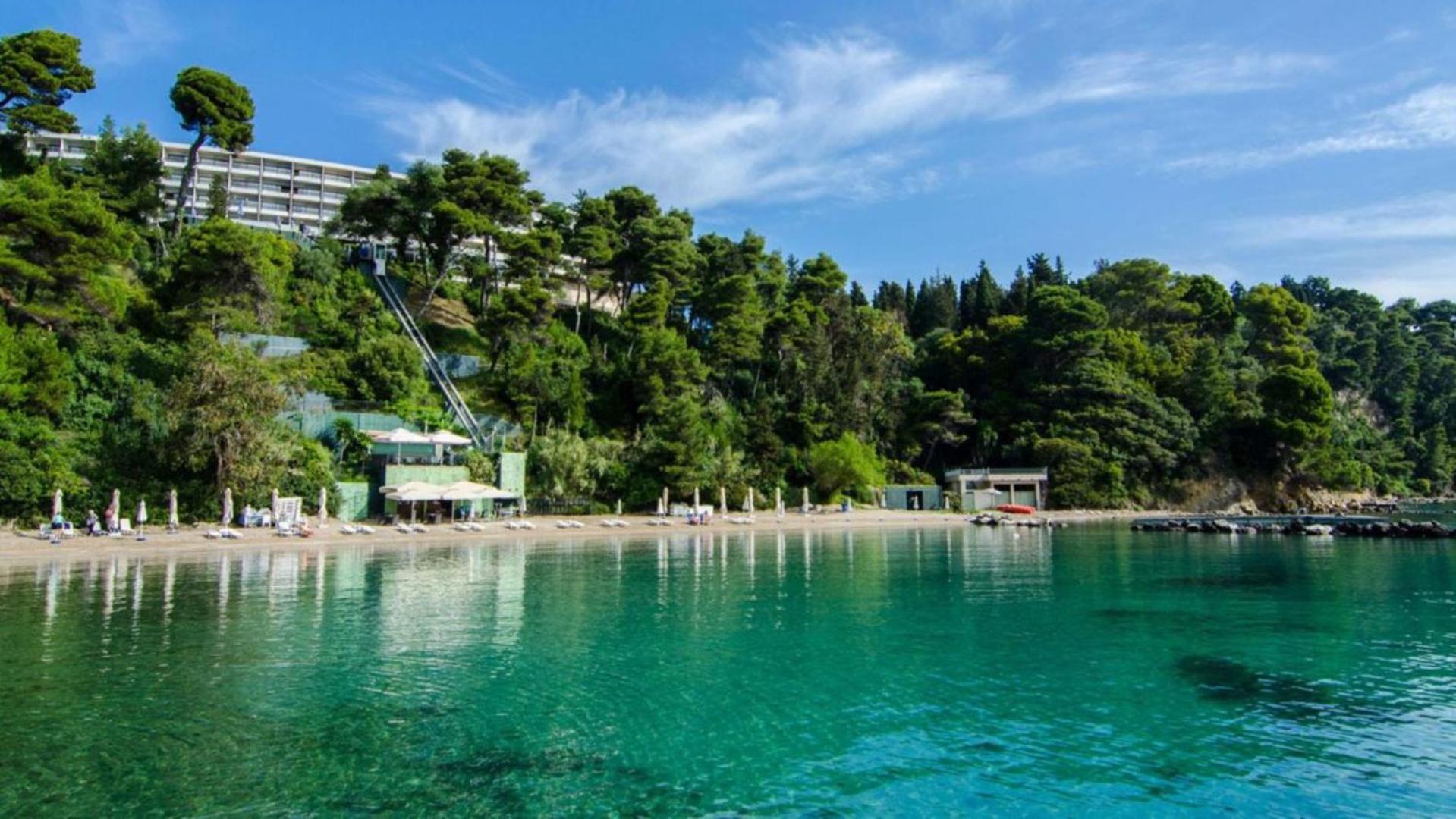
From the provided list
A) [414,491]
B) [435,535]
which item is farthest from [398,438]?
[435,535]

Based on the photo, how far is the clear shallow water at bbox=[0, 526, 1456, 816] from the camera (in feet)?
29.0

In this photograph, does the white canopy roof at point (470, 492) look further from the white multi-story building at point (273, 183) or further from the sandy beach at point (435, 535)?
the white multi-story building at point (273, 183)

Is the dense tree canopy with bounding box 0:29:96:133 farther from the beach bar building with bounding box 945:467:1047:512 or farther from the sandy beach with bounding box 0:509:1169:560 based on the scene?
the beach bar building with bounding box 945:467:1047:512

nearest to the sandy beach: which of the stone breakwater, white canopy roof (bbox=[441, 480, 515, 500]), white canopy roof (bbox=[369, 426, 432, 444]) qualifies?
white canopy roof (bbox=[441, 480, 515, 500])

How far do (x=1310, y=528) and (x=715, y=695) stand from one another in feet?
148

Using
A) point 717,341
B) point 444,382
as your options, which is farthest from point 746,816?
point 717,341

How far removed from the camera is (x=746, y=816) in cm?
817

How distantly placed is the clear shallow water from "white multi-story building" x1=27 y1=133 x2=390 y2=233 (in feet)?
250

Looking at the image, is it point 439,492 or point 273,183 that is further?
point 273,183

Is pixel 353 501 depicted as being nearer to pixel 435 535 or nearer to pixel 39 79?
pixel 435 535

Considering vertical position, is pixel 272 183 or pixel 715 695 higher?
pixel 272 183

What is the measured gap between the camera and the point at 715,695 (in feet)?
40.5

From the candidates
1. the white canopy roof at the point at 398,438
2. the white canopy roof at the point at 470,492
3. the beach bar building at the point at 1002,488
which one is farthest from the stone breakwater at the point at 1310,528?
the white canopy roof at the point at 398,438

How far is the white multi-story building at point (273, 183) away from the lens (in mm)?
86625
